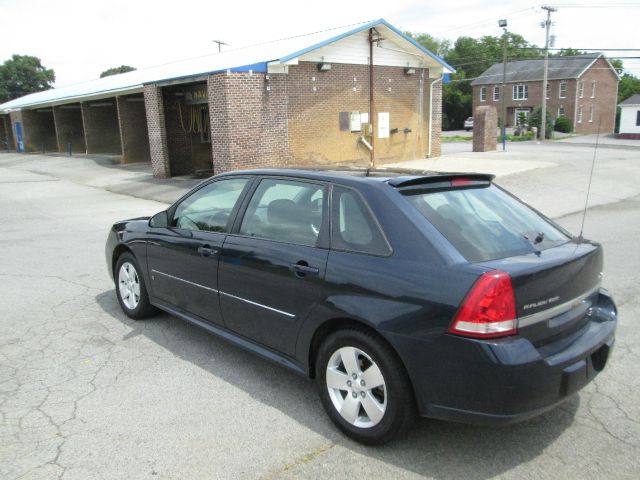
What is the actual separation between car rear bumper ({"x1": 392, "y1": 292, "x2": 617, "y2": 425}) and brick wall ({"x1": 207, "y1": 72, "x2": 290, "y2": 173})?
14.1 metres

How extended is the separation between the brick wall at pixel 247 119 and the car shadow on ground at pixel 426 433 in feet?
41.1

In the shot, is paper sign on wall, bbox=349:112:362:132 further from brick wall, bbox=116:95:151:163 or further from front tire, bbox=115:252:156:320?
front tire, bbox=115:252:156:320

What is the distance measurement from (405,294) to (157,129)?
1819cm

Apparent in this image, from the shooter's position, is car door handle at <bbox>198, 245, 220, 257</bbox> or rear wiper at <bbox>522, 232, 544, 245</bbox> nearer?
rear wiper at <bbox>522, 232, 544, 245</bbox>

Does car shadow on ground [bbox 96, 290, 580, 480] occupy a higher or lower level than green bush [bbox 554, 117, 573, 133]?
lower

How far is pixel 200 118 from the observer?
66.0 ft

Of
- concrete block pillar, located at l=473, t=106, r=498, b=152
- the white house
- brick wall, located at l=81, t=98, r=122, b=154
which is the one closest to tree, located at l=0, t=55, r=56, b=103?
brick wall, located at l=81, t=98, r=122, b=154

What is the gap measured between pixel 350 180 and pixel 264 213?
2.55 ft

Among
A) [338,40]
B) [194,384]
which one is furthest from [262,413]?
[338,40]

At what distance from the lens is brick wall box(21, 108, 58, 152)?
117 ft

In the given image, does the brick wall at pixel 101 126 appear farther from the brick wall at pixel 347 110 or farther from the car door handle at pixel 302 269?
the car door handle at pixel 302 269

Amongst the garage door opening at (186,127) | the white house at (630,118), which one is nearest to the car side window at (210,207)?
the garage door opening at (186,127)

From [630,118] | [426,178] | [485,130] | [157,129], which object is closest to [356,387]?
[426,178]

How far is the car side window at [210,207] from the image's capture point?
4223 millimetres
